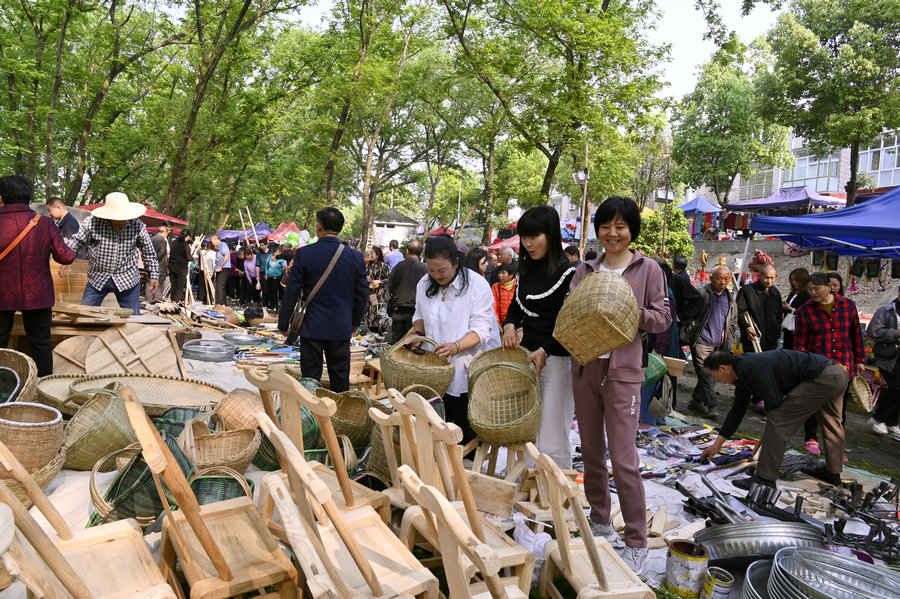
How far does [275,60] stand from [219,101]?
2132 mm

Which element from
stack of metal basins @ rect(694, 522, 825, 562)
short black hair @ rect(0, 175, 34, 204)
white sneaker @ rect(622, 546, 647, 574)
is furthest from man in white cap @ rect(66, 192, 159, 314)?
stack of metal basins @ rect(694, 522, 825, 562)

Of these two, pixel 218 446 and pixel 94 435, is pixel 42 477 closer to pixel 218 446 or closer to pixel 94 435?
pixel 94 435

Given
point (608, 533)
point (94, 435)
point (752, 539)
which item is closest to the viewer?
point (752, 539)

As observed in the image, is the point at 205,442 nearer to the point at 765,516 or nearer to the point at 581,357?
the point at 581,357

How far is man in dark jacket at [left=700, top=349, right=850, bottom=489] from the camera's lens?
4348 millimetres

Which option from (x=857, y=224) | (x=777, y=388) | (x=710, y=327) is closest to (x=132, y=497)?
(x=777, y=388)

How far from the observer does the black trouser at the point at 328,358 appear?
4742 mm

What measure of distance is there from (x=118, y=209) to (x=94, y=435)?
2.92m

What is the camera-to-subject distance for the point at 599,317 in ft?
9.62

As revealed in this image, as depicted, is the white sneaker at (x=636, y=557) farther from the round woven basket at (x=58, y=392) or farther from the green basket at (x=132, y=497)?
the round woven basket at (x=58, y=392)

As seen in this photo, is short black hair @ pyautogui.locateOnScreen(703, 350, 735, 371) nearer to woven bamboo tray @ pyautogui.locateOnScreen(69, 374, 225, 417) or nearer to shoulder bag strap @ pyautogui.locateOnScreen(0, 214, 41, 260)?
woven bamboo tray @ pyautogui.locateOnScreen(69, 374, 225, 417)

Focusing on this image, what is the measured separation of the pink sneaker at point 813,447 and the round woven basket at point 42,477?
6.20m

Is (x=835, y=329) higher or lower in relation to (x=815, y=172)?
lower

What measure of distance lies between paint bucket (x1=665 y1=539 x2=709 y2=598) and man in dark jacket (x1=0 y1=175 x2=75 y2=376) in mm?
4825
